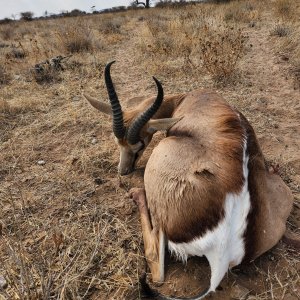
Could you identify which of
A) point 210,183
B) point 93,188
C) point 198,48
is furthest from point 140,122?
point 198,48

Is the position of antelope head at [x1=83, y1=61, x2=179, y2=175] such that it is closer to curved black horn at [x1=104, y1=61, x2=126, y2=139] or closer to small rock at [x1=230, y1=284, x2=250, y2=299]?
curved black horn at [x1=104, y1=61, x2=126, y2=139]

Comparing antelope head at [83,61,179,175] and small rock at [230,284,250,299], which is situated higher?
antelope head at [83,61,179,175]

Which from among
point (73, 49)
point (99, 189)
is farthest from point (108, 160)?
point (73, 49)

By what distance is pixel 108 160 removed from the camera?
4.92 metres

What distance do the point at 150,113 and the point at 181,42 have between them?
5681mm

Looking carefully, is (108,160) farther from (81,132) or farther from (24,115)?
(24,115)

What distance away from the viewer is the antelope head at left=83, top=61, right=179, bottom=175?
13.5 feet

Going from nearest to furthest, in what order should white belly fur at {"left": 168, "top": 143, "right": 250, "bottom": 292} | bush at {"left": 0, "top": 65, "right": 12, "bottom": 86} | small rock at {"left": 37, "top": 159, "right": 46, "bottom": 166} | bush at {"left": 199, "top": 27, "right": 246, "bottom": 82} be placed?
1. white belly fur at {"left": 168, "top": 143, "right": 250, "bottom": 292}
2. small rock at {"left": 37, "top": 159, "right": 46, "bottom": 166}
3. bush at {"left": 199, "top": 27, "right": 246, "bottom": 82}
4. bush at {"left": 0, "top": 65, "right": 12, "bottom": 86}

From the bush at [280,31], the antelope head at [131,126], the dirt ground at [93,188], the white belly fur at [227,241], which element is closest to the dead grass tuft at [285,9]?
the bush at [280,31]

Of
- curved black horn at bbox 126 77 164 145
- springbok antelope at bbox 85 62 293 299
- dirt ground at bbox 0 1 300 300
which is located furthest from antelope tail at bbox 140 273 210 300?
curved black horn at bbox 126 77 164 145

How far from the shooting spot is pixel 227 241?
2.77m

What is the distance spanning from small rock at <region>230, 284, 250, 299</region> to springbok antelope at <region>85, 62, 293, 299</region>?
23cm

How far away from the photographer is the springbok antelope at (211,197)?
282cm

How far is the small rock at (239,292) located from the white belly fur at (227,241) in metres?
0.22
